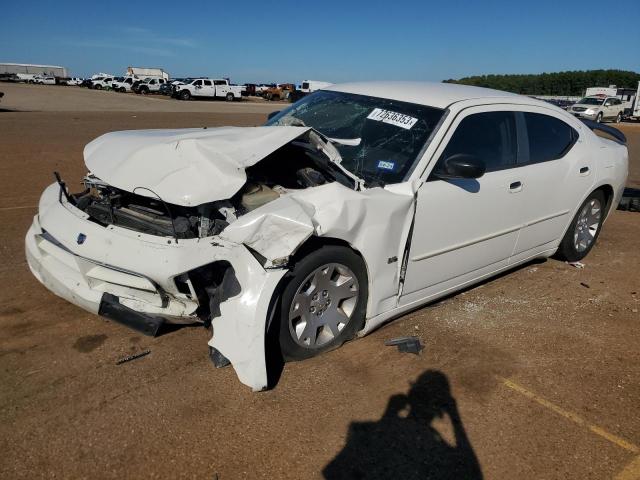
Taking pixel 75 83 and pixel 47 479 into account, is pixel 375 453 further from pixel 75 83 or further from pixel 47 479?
pixel 75 83

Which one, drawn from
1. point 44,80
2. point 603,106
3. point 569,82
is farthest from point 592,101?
point 44,80

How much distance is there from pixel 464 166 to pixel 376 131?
76cm

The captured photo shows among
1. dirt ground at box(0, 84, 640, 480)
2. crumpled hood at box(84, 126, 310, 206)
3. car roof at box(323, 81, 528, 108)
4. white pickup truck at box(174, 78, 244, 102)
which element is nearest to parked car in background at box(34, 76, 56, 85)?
white pickup truck at box(174, 78, 244, 102)

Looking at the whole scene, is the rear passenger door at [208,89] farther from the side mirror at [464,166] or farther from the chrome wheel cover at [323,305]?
the chrome wheel cover at [323,305]

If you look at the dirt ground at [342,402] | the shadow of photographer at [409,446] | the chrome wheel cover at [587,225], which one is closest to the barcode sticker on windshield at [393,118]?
the dirt ground at [342,402]

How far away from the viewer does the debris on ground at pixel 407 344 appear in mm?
3275

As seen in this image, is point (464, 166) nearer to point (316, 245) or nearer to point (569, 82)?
point (316, 245)

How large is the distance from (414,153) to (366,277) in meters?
0.94

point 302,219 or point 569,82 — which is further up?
point 569,82

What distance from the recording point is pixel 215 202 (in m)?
2.83

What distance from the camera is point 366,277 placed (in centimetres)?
310

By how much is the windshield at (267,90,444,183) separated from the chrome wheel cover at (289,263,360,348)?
0.71 m

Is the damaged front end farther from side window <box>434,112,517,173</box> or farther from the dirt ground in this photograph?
side window <box>434,112,517,173</box>

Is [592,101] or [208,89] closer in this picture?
[592,101]
